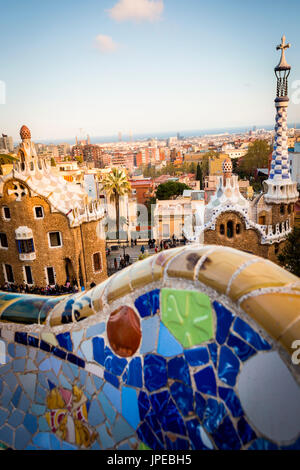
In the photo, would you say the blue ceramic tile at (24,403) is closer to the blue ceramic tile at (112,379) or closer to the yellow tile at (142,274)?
the blue ceramic tile at (112,379)

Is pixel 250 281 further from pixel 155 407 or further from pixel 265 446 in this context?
pixel 155 407

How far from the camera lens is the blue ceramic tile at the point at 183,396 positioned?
266 cm

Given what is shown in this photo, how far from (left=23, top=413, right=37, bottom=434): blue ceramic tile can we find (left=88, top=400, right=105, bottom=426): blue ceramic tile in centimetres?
65

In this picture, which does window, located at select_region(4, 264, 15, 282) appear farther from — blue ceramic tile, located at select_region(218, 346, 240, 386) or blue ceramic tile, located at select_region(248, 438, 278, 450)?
blue ceramic tile, located at select_region(248, 438, 278, 450)

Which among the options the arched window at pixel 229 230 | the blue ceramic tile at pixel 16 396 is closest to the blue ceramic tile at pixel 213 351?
the blue ceramic tile at pixel 16 396

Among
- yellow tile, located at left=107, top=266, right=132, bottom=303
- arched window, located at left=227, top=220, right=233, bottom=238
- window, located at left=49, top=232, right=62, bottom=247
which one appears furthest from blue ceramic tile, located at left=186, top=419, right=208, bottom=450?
window, located at left=49, top=232, right=62, bottom=247

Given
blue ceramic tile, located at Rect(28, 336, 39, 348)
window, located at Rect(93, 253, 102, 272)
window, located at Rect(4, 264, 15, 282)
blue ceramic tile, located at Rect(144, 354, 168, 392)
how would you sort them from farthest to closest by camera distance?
window, located at Rect(93, 253, 102, 272) → window, located at Rect(4, 264, 15, 282) → blue ceramic tile, located at Rect(28, 336, 39, 348) → blue ceramic tile, located at Rect(144, 354, 168, 392)

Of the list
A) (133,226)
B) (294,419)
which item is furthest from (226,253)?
(133,226)

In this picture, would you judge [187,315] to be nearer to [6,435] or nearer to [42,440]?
[42,440]

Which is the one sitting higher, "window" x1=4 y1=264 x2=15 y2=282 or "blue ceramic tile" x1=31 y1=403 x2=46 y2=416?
"blue ceramic tile" x1=31 y1=403 x2=46 y2=416

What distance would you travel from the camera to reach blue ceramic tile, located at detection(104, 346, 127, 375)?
2932 millimetres

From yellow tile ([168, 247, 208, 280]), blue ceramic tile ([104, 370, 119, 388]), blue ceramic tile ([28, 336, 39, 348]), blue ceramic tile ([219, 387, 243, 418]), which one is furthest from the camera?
blue ceramic tile ([28, 336, 39, 348])

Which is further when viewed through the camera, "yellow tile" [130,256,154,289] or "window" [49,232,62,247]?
"window" [49,232,62,247]

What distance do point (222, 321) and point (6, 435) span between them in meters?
2.61
